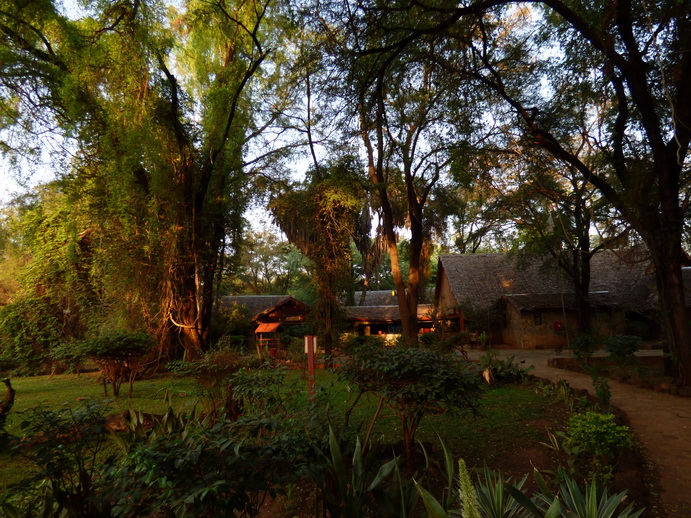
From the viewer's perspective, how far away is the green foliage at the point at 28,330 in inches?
486

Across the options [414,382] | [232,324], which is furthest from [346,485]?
[232,324]

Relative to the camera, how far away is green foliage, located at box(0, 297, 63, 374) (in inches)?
486

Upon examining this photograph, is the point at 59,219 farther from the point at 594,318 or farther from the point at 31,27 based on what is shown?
the point at 594,318

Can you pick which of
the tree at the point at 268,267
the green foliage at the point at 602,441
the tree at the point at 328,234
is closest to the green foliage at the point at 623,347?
the green foliage at the point at 602,441

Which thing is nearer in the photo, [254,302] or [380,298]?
[254,302]

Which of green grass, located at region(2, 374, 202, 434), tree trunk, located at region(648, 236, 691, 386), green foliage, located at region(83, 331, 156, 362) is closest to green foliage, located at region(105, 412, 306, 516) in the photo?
green grass, located at region(2, 374, 202, 434)

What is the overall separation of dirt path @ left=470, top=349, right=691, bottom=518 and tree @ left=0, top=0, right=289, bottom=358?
10930 mm

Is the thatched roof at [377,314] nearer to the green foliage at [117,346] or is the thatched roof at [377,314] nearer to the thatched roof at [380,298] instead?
the thatched roof at [380,298]

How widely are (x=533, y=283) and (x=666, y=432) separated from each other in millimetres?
18628

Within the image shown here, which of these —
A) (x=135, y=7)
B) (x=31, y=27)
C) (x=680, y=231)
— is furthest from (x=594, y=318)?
(x=31, y=27)

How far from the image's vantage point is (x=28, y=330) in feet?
40.7

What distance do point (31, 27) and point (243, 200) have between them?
805cm

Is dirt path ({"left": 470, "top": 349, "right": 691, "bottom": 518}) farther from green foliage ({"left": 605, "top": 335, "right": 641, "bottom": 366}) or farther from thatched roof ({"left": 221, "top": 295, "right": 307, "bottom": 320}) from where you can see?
thatched roof ({"left": 221, "top": 295, "right": 307, "bottom": 320})

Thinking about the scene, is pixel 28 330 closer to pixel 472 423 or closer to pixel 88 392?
pixel 88 392
